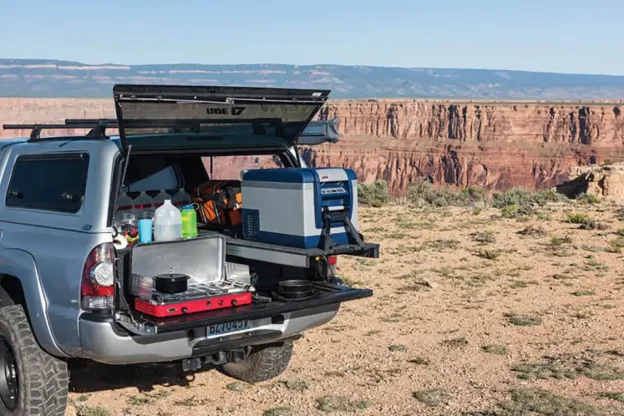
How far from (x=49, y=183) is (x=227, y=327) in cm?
167

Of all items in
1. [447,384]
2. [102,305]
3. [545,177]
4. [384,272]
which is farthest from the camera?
[545,177]

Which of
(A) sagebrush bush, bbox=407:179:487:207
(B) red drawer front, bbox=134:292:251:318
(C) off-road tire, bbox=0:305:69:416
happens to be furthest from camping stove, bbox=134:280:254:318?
(A) sagebrush bush, bbox=407:179:487:207

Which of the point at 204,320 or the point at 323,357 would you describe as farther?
the point at 323,357

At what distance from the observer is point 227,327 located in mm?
5379

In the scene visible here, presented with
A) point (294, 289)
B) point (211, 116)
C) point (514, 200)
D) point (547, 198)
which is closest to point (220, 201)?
point (211, 116)

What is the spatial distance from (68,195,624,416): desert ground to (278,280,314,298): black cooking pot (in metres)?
0.93

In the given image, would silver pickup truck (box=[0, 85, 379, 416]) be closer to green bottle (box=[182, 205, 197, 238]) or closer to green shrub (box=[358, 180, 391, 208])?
green bottle (box=[182, 205, 197, 238])

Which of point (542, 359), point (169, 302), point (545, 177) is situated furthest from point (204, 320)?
point (545, 177)

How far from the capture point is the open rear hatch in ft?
17.5

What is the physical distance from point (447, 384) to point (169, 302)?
2669 millimetres

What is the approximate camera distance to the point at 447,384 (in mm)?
6605

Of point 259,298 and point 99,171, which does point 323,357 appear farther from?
point 99,171

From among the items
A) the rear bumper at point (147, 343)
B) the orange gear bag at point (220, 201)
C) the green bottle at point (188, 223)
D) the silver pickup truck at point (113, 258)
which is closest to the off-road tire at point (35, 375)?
the silver pickup truck at point (113, 258)

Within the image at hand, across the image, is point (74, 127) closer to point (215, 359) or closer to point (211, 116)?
point (211, 116)
